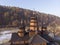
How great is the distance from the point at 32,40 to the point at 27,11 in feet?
410

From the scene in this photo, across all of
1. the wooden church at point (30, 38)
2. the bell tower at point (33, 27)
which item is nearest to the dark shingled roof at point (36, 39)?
the wooden church at point (30, 38)

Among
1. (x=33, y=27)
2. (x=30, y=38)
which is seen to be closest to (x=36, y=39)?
(x=30, y=38)

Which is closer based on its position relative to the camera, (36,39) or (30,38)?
(36,39)

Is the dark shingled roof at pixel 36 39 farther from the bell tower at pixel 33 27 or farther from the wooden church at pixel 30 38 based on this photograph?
the bell tower at pixel 33 27

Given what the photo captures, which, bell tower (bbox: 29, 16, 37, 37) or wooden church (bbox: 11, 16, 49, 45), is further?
bell tower (bbox: 29, 16, 37, 37)

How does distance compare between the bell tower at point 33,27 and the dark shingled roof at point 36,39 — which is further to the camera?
the bell tower at point 33,27

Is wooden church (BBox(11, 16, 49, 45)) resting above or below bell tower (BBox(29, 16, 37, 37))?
below

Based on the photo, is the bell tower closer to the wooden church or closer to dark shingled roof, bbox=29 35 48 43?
the wooden church

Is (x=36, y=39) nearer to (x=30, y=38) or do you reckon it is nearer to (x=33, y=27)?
(x=30, y=38)

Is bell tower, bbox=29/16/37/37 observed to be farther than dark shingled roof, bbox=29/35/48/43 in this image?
Yes

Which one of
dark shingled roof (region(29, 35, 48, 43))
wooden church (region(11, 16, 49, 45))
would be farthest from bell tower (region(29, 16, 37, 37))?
dark shingled roof (region(29, 35, 48, 43))

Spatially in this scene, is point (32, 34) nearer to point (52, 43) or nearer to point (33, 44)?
point (33, 44)

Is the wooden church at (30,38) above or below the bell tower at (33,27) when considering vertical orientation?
below

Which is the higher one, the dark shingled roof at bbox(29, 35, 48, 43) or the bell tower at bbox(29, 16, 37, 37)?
the bell tower at bbox(29, 16, 37, 37)
